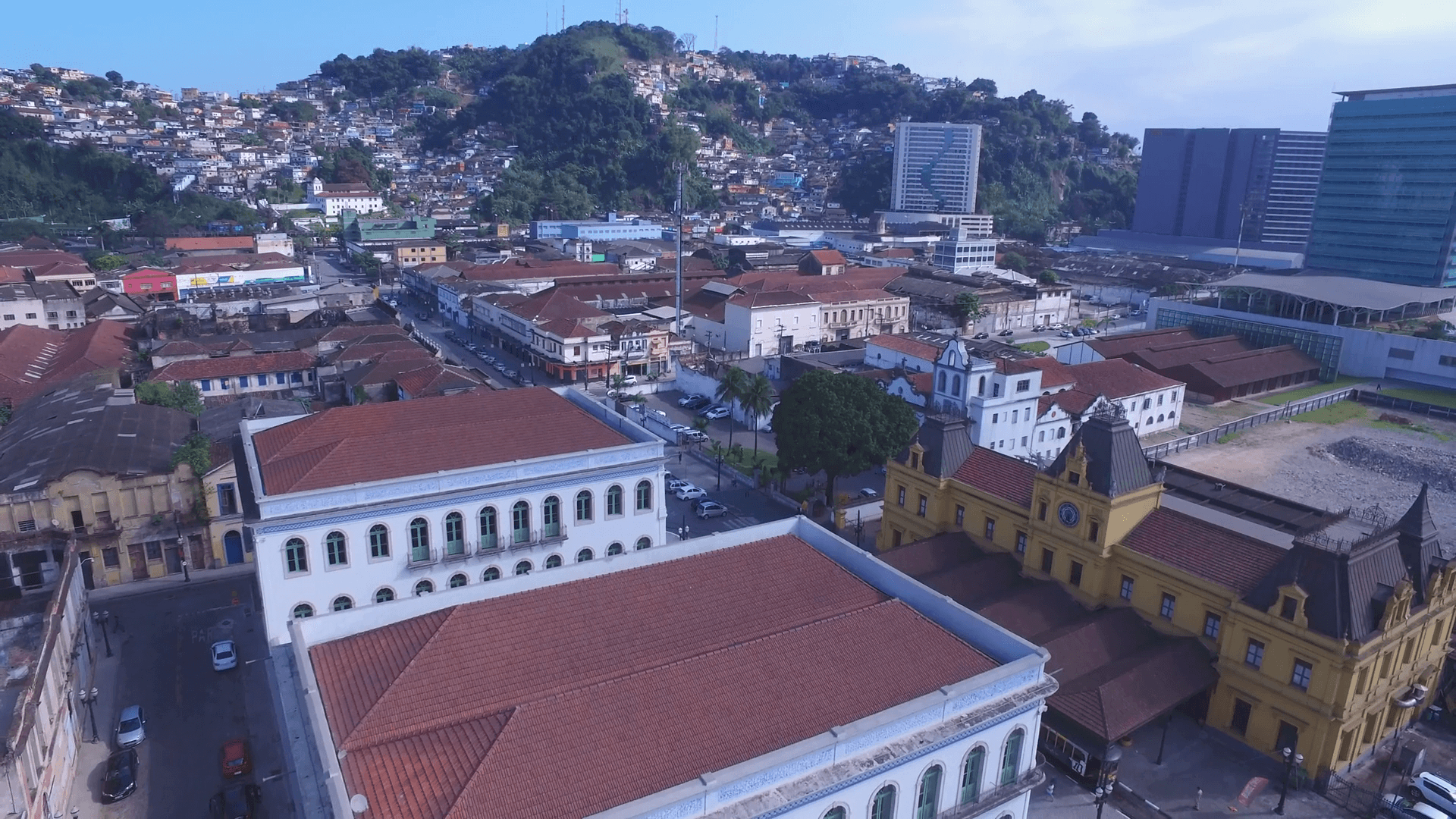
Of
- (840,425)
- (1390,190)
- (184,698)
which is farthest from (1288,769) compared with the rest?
(1390,190)

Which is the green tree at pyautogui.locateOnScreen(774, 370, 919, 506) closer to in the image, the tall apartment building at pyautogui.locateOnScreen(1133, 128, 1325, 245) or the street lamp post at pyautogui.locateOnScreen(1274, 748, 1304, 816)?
the street lamp post at pyautogui.locateOnScreen(1274, 748, 1304, 816)

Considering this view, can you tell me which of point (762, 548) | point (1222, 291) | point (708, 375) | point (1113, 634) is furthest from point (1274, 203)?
point (762, 548)

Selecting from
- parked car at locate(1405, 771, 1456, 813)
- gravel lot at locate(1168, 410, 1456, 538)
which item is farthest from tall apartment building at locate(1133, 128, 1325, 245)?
parked car at locate(1405, 771, 1456, 813)

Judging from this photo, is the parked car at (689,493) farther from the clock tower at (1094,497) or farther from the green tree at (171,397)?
the green tree at (171,397)

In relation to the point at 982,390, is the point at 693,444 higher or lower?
lower

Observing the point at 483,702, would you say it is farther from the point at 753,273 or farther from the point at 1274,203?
the point at 1274,203

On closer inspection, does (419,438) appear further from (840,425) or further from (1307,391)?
(1307,391)

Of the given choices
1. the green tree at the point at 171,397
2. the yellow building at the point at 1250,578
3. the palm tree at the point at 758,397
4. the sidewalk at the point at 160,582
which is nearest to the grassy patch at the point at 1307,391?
the yellow building at the point at 1250,578
